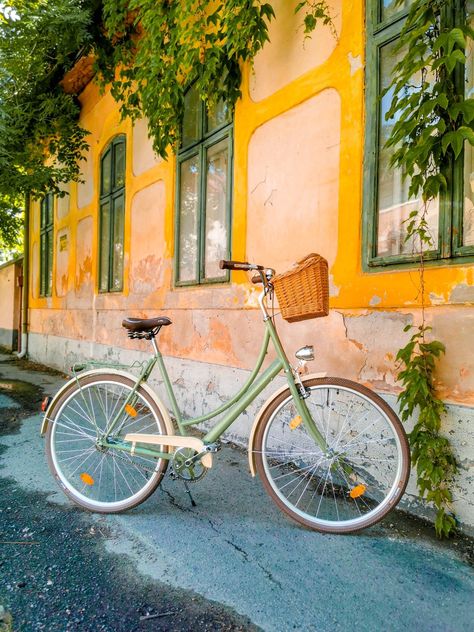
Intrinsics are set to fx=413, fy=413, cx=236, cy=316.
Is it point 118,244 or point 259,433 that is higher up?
point 118,244

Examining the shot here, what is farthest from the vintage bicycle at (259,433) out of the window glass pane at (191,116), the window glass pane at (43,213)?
the window glass pane at (43,213)

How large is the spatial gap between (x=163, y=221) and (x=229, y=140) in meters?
1.35

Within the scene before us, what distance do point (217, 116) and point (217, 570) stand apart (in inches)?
149

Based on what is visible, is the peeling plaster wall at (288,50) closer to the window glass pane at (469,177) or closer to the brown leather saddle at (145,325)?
the window glass pane at (469,177)

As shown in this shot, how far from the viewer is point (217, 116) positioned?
4043mm

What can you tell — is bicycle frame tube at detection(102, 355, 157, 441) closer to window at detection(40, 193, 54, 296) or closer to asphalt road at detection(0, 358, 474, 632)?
asphalt road at detection(0, 358, 474, 632)

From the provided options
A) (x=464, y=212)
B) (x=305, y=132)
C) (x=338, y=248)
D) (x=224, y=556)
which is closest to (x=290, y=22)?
(x=305, y=132)

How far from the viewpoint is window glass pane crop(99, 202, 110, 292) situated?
21.1 ft

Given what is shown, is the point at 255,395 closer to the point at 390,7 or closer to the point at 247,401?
the point at 247,401

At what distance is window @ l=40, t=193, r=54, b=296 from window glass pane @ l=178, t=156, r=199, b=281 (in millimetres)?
5481

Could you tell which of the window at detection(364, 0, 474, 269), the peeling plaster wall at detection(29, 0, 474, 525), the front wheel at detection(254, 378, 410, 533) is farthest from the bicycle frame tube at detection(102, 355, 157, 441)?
the window at detection(364, 0, 474, 269)

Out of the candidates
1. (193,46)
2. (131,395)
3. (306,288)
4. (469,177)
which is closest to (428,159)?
(469,177)

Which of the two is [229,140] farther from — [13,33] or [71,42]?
[13,33]

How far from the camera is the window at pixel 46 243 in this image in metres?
9.07
